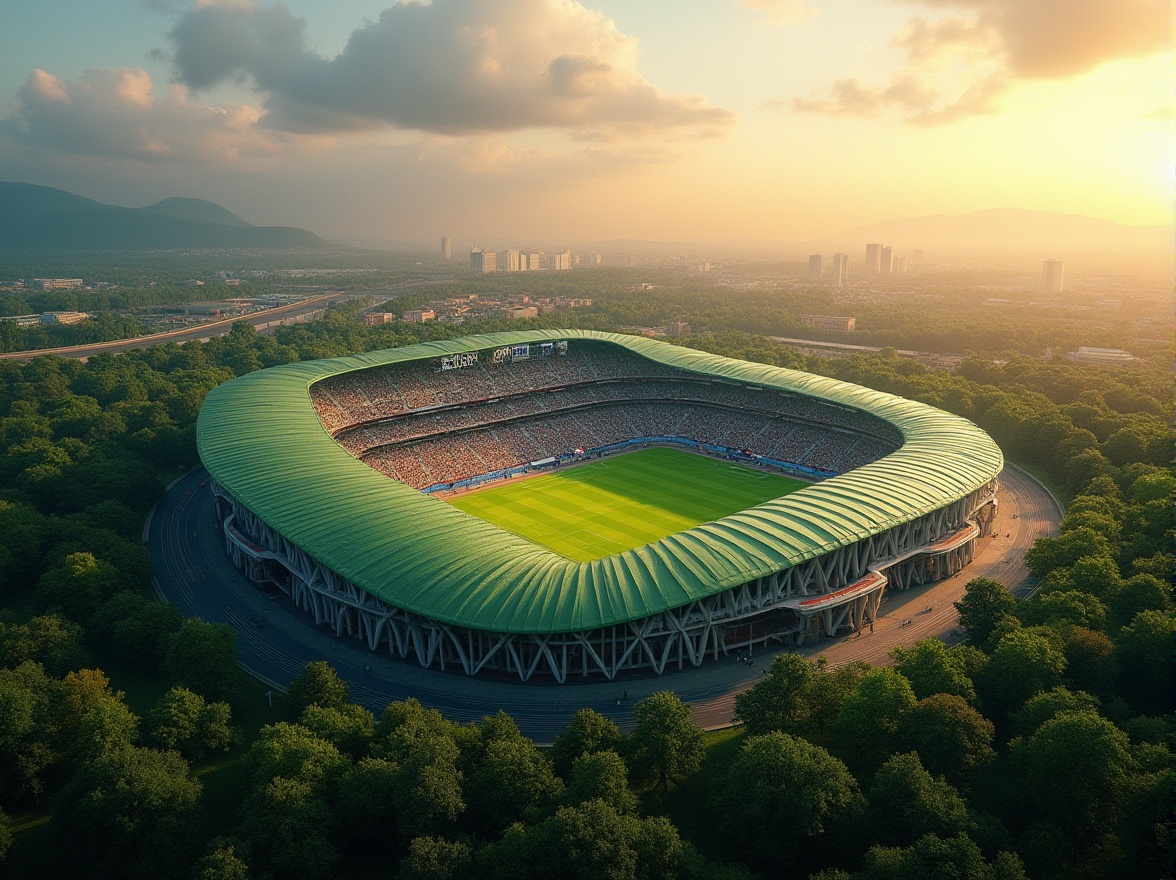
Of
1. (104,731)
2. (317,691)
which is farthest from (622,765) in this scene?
(104,731)

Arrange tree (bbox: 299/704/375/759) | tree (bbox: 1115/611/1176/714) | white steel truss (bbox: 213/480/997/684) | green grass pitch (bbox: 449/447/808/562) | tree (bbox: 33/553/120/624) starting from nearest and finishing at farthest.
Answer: tree (bbox: 299/704/375/759) → tree (bbox: 1115/611/1176/714) → white steel truss (bbox: 213/480/997/684) → tree (bbox: 33/553/120/624) → green grass pitch (bbox: 449/447/808/562)

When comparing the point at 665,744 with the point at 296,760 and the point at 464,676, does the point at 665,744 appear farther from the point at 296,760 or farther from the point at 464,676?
the point at 296,760

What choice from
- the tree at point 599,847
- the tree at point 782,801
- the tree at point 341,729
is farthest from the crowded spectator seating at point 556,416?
the tree at point 599,847

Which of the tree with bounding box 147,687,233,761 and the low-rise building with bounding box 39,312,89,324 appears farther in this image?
the low-rise building with bounding box 39,312,89,324

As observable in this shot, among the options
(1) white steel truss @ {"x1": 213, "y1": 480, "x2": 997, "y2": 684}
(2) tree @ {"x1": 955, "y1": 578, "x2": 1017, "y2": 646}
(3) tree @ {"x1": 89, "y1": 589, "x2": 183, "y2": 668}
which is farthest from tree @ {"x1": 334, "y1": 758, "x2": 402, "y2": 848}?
(2) tree @ {"x1": 955, "y1": 578, "x2": 1017, "y2": 646}

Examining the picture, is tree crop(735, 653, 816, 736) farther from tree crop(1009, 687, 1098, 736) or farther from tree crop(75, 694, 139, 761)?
tree crop(75, 694, 139, 761)

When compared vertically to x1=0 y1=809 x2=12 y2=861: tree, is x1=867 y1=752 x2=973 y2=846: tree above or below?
above

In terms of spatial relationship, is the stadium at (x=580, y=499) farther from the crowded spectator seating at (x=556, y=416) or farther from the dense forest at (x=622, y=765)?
the dense forest at (x=622, y=765)
